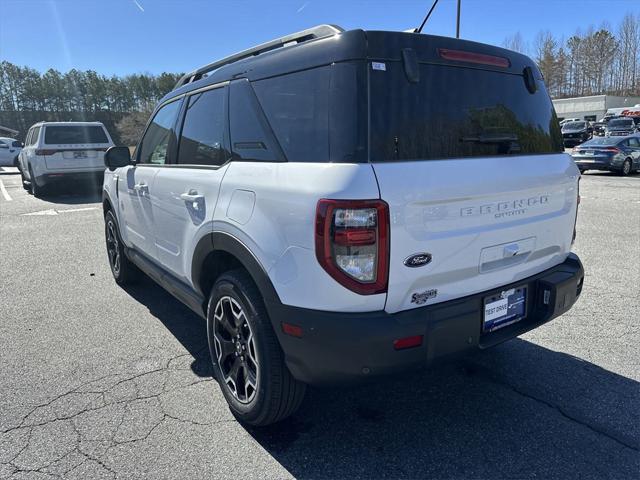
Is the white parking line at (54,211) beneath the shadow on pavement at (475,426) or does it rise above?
above

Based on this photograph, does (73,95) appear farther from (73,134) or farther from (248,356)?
(248,356)

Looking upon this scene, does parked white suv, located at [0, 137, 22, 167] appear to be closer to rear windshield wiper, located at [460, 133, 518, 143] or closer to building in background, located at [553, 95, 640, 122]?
rear windshield wiper, located at [460, 133, 518, 143]

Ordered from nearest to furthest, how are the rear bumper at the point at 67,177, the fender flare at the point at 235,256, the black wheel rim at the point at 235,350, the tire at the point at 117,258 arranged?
the fender flare at the point at 235,256 → the black wheel rim at the point at 235,350 → the tire at the point at 117,258 → the rear bumper at the point at 67,177

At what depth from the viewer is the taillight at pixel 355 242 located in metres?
1.99

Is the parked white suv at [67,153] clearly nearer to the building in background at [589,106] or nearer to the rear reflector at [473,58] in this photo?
the rear reflector at [473,58]

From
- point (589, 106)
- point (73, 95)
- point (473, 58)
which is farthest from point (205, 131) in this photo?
point (73, 95)

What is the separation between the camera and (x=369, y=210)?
1.98m

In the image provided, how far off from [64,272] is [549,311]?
559 cm

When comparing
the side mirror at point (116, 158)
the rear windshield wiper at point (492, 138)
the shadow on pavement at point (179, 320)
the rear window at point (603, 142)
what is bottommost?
the shadow on pavement at point (179, 320)

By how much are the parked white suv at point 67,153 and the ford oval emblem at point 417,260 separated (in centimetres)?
1191

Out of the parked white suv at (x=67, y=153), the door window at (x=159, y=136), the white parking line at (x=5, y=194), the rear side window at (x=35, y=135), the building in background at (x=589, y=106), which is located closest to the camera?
the door window at (x=159, y=136)

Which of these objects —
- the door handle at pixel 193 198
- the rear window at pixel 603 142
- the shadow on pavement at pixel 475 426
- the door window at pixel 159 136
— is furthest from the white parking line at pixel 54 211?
the rear window at pixel 603 142

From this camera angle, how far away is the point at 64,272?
5.96 metres

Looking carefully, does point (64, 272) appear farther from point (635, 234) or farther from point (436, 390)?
point (635, 234)
